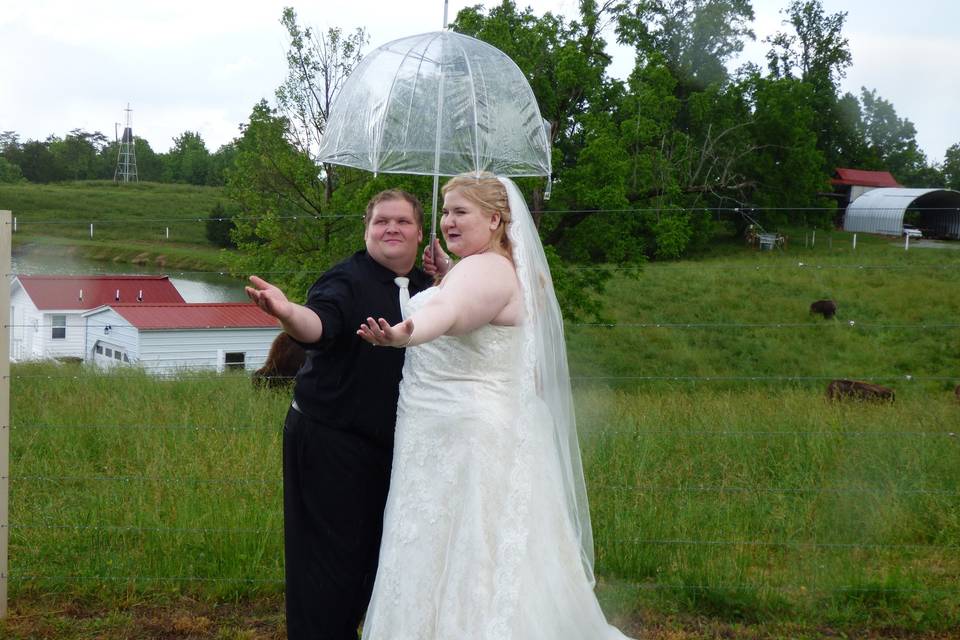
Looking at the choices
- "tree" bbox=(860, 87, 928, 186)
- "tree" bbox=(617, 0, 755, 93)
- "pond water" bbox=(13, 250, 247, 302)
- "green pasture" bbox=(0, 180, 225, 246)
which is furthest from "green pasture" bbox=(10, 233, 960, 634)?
"tree" bbox=(860, 87, 928, 186)

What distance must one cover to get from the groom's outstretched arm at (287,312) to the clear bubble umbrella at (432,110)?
1.15 meters

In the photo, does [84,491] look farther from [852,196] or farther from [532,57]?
[852,196]

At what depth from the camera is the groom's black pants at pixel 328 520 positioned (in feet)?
11.1

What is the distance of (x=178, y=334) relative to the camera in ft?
36.7

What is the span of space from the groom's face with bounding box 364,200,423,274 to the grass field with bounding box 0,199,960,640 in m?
1.73

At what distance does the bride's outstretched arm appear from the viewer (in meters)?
2.67

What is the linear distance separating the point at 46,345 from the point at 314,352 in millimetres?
8343

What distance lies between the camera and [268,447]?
6.22m

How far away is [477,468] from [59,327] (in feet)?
24.7

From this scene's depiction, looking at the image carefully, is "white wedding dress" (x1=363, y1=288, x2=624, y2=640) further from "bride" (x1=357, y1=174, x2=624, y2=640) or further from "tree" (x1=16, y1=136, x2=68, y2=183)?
"tree" (x1=16, y1=136, x2=68, y2=183)

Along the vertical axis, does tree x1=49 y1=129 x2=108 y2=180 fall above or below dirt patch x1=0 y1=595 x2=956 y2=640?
above

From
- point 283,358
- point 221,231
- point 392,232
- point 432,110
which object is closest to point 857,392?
point 283,358

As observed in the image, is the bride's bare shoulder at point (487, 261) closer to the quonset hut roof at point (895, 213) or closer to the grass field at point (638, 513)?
the grass field at point (638, 513)

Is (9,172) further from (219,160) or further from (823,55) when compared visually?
(823,55)
